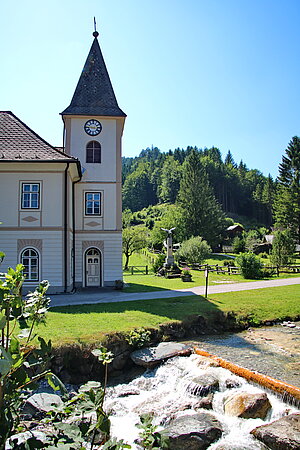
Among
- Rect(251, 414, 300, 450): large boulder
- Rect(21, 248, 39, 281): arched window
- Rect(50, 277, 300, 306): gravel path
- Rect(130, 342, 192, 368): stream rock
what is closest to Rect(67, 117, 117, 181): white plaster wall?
Rect(21, 248, 39, 281): arched window

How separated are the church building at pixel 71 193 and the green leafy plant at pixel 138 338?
383 inches

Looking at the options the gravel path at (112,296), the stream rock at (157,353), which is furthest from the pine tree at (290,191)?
the stream rock at (157,353)

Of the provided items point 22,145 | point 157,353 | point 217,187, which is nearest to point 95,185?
point 22,145

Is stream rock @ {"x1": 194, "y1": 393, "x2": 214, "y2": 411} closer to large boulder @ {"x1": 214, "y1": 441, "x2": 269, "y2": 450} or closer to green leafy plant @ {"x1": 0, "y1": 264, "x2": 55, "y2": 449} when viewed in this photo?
large boulder @ {"x1": 214, "y1": 441, "x2": 269, "y2": 450}

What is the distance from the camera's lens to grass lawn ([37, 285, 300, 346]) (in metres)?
11.9

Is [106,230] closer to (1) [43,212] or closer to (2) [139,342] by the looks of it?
(1) [43,212]

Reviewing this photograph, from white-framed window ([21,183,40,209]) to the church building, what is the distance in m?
0.06

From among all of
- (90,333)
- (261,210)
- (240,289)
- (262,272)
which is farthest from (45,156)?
(261,210)

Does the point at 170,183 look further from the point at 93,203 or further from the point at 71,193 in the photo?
the point at 71,193

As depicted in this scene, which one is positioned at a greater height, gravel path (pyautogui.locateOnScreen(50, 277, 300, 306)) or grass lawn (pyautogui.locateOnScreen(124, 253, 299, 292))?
gravel path (pyautogui.locateOnScreen(50, 277, 300, 306))

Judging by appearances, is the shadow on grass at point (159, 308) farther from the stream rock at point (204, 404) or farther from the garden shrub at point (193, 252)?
the garden shrub at point (193, 252)

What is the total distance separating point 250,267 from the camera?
30.9 m

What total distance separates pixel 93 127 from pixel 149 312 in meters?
14.7

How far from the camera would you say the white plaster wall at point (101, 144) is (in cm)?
2456
